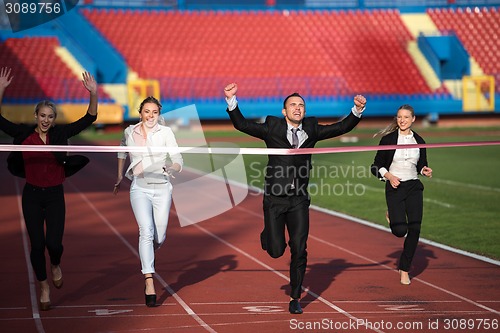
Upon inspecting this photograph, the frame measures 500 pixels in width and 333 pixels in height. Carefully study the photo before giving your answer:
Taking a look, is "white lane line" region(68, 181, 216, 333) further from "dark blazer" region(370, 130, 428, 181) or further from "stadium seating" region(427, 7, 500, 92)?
"stadium seating" region(427, 7, 500, 92)

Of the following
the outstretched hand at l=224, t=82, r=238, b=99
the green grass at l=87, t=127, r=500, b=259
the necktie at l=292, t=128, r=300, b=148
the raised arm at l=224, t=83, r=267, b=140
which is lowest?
the green grass at l=87, t=127, r=500, b=259

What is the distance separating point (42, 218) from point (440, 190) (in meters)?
14.6

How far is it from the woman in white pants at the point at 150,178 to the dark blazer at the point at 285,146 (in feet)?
3.00

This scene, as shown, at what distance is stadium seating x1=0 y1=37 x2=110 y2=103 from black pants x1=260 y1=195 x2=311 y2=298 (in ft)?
Result: 115

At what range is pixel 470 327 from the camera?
8125mm

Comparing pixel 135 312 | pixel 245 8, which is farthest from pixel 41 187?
pixel 245 8

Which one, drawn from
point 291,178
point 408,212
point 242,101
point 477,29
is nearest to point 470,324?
point 291,178

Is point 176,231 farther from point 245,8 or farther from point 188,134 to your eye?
point 245,8

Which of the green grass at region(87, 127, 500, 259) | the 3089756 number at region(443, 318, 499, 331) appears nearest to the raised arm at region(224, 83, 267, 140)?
the 3089756 number at region(443, 318, 499, 331)

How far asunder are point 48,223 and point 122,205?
10.2m

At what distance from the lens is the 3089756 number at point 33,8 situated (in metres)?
41.1

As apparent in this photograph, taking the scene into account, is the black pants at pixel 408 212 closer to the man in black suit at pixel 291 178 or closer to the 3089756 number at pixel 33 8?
the man in black suit at pixel 291 178

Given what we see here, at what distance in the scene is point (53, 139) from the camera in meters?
9.23

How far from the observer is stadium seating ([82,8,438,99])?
47.6 meters
